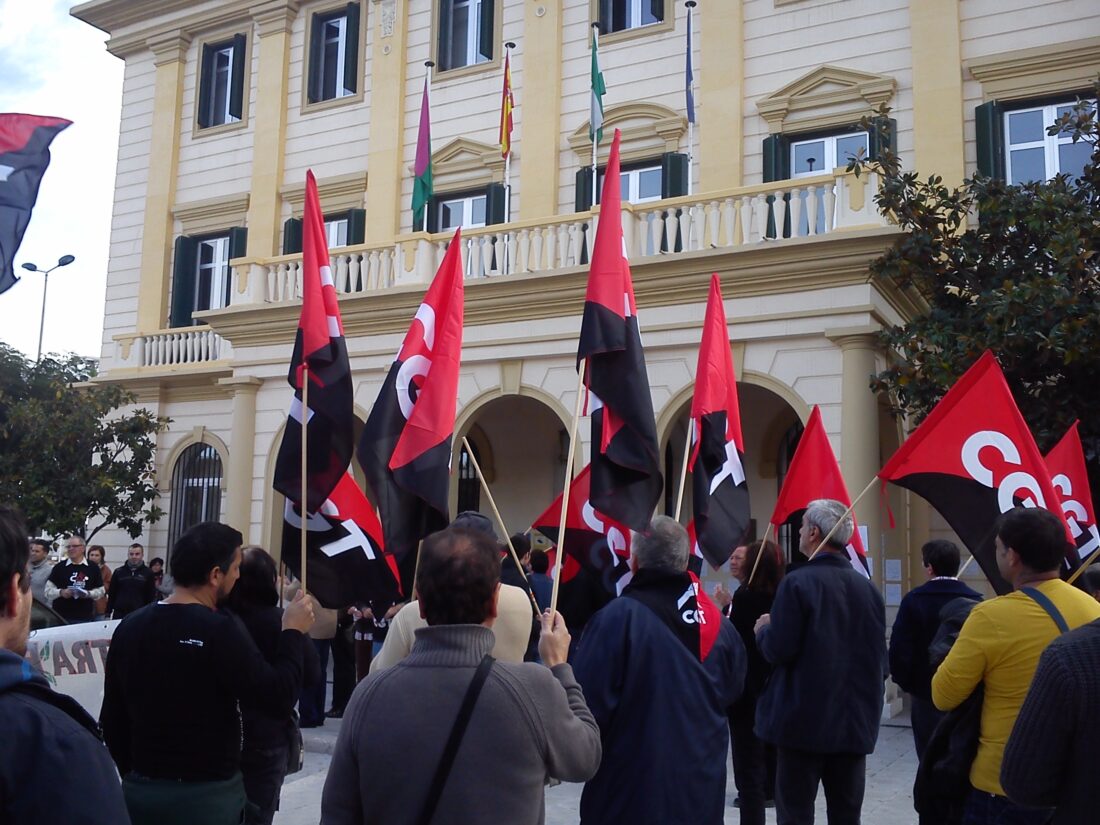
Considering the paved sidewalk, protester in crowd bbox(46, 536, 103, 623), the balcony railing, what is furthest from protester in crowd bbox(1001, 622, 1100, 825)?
protester in crowd bbox(46, 536, 103, 623)

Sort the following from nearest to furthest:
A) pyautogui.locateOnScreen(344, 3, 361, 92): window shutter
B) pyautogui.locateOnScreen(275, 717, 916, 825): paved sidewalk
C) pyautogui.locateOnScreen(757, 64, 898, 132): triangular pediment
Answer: pyautogui.locateOnScreen(275, 717, 916, 825): paved sidewalk → pyautogui.locateOnScreen(757, 64, 898, 132): triangular pediment → pyautogui.locateOnScreen(344, 3, 361, 92): window shutter

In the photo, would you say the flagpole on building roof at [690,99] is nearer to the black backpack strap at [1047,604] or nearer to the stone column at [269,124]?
the stone column at [269,124]

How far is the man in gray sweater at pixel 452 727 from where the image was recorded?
259 centimetres

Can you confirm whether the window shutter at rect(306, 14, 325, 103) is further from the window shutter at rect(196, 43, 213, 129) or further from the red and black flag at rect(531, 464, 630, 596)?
the red and black flag at rect(531, 464, 630, 596)

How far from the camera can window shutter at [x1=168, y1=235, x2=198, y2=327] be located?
62.0ft

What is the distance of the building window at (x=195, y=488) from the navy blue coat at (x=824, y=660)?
13.9 m

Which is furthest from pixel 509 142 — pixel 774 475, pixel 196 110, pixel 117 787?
pixel 117 787

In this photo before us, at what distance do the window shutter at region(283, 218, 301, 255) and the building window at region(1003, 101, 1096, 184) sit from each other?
10.5 m

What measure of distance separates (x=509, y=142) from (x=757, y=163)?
3.42 meters

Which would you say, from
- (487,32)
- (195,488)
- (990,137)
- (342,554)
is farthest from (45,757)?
(195,488)

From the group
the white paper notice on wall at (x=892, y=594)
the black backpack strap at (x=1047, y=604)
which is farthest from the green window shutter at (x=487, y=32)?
the black backpack strap at (x=1047, y=604)

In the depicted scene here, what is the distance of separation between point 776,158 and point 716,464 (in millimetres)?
8726

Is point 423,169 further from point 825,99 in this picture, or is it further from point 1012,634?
point 1012,634

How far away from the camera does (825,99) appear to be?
1438cm
